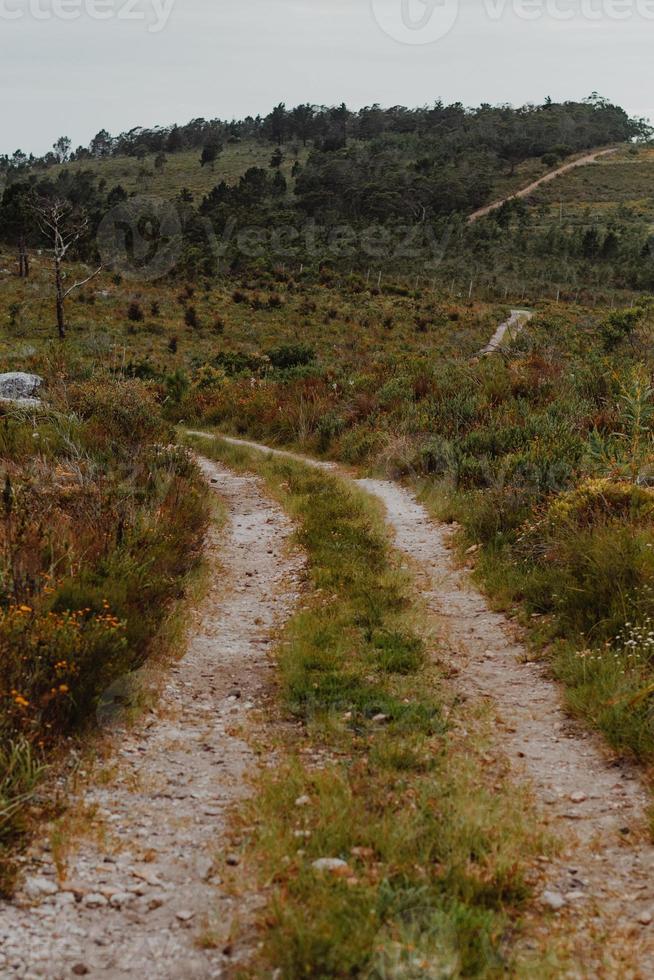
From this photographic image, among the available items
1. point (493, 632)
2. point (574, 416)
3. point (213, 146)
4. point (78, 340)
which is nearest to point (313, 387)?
point (574, 416)

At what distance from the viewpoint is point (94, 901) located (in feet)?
8.84

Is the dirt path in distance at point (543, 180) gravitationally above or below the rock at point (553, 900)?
above

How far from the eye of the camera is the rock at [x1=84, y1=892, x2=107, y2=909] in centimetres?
268

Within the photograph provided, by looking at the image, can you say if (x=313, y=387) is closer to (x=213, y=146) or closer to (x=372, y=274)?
(x=372, y=274)

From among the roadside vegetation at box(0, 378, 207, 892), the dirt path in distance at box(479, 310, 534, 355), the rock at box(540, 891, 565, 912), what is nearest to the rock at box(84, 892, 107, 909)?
the roadside vegetation at box(0, 378, 207, 892)

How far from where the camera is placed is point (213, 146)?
104875mm

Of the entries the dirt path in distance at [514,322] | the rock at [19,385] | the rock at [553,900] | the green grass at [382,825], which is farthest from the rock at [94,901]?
the dirt path in distance at [514,322]

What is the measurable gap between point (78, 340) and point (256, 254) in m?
30.3

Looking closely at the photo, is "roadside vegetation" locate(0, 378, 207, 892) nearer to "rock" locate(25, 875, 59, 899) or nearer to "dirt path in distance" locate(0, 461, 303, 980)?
"rock" locate(25, 875, 59, 899)


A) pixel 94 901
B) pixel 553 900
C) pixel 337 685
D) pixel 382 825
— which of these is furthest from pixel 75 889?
pixel 337 685

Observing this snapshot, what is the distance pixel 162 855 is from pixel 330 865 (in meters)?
0.73

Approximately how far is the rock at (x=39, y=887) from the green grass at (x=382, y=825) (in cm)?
77

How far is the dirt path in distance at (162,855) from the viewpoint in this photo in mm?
2438

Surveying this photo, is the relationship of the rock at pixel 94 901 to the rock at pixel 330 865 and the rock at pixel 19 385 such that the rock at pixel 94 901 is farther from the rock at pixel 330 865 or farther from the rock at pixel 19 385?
the rock at pixel 19 385
